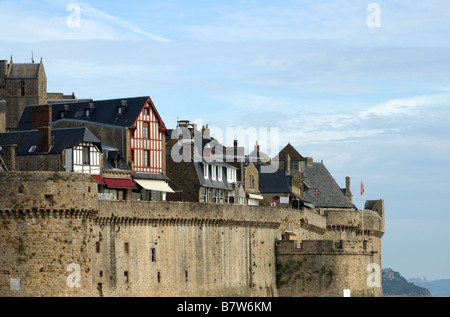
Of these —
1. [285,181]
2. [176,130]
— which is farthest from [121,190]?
[285,181]

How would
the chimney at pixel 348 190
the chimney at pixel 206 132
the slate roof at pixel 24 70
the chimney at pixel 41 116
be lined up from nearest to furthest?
1. the chimney at pixel 41 116
2. the slate roof at pixel 24 70
3. the chimney at pixel 206 132
4. the chimney at pixel 348 190

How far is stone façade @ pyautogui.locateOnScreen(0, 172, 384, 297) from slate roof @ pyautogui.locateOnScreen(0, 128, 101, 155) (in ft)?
21.0

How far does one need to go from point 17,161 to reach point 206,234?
13.5 meters

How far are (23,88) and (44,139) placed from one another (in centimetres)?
2660

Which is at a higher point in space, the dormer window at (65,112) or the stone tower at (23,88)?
the stone tower at (23,88)

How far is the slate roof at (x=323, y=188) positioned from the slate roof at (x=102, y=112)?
32078mm

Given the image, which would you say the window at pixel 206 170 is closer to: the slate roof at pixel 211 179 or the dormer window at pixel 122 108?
the slate roof at pixel 211 179

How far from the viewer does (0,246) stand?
229ft

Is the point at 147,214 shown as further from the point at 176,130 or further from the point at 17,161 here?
the point at 176,130

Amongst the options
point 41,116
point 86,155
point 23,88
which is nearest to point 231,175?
point 23,88

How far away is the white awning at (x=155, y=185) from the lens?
297 ft

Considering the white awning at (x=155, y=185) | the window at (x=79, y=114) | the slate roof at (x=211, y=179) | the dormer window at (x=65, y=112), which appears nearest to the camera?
the white awning at (x=155, y=185)

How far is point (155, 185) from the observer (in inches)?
3612

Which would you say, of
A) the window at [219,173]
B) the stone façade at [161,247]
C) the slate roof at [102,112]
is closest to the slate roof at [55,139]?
the stone façade at [161,247]
